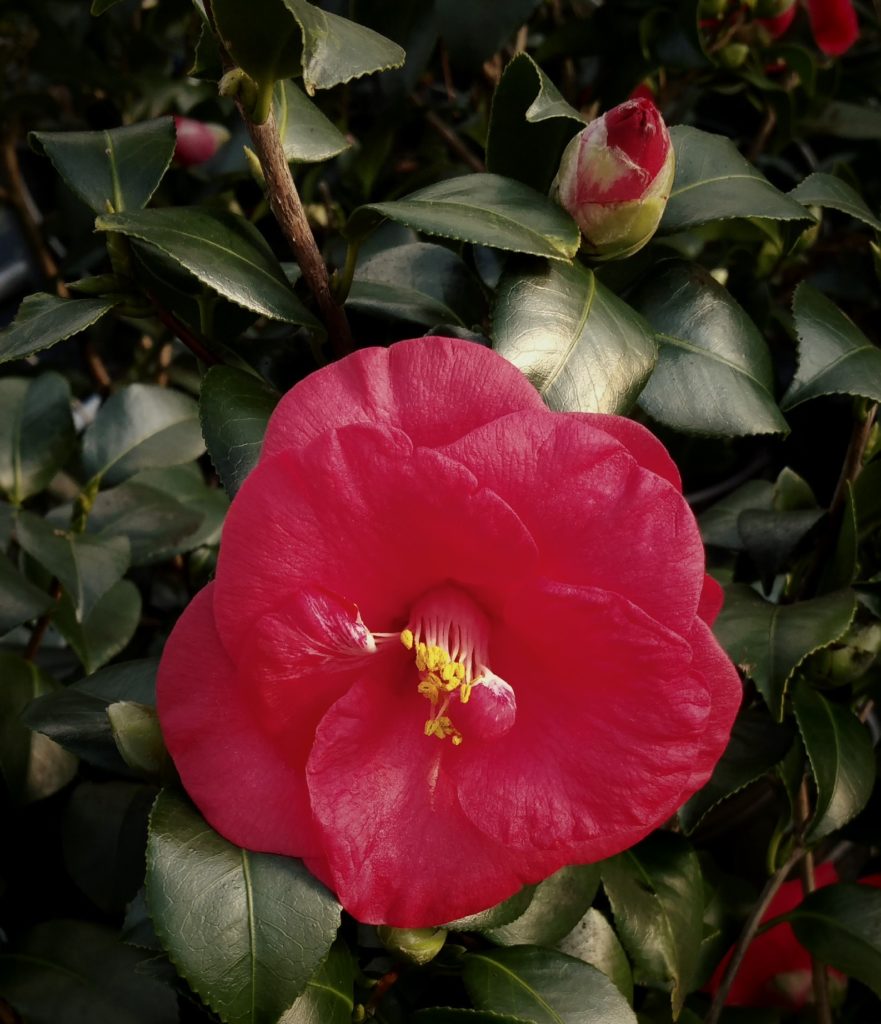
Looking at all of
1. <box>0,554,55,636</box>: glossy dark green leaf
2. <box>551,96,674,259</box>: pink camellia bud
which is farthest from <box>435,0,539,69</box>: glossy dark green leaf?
<box>0,554,55,636</box>: glossy dark green leaf

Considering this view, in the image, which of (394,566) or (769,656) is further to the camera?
(769,656)

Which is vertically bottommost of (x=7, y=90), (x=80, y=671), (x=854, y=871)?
(x=854, y=871)

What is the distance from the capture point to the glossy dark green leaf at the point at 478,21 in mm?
898

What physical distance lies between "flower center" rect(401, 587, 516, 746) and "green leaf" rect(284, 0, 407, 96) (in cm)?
25

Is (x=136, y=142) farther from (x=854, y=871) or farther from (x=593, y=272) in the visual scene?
(x=854, y=871)

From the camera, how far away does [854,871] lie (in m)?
1.21

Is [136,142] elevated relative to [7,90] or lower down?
elevated

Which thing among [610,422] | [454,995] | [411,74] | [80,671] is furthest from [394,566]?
[411,74]

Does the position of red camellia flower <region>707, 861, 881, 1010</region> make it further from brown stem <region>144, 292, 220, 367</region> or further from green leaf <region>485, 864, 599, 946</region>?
brown stem <region>144, 292, 220, 367</region>

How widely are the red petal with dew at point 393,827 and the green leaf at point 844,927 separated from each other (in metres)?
0.42

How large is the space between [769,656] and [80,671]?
2.14 ft

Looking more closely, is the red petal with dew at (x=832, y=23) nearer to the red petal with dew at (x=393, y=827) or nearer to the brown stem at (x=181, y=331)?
the brown stem at (x=181, y=331)

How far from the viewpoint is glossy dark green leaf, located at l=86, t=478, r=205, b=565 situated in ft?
2.96

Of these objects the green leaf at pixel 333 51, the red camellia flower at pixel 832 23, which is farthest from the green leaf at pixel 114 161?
the red camellia flower at pixel 832 23
